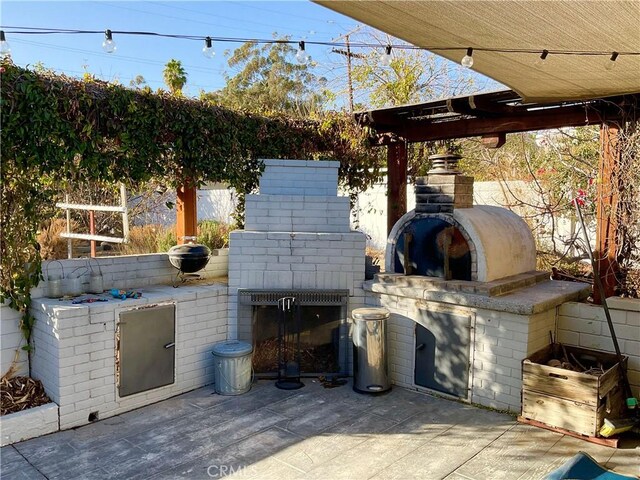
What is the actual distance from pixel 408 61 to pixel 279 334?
9422mm

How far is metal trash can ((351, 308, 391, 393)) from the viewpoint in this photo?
5.52 metres

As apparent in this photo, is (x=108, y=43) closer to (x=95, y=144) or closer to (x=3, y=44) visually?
(x=3, y=44)

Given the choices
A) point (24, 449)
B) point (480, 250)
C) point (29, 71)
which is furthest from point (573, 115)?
point (24, 449)

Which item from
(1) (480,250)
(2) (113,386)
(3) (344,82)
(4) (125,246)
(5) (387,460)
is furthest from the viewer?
(3) (344,82)

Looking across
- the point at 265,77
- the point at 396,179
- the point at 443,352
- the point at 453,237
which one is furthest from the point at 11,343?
the point at 265,77

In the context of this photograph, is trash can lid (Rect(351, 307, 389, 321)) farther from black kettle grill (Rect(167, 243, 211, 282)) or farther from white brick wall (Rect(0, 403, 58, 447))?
white brick wall (Rect(0, 403, 58, 447))

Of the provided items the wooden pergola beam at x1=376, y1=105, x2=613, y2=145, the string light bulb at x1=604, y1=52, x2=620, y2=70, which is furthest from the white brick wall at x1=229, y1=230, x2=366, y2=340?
the string light bulb at x1=604, y1=52, x2=620, y2=70

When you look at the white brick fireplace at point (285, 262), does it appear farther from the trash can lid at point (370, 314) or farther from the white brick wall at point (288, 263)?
the trash can lid at point (370, 314)

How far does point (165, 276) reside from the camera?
6141 millimetres

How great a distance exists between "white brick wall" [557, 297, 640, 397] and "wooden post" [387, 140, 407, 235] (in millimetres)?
3188

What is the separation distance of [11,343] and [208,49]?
11.0 feet

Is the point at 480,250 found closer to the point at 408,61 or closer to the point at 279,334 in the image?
the point at 279,334

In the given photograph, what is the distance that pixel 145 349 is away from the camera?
5164 millimetres

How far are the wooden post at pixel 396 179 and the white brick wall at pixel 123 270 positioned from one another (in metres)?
3.53
